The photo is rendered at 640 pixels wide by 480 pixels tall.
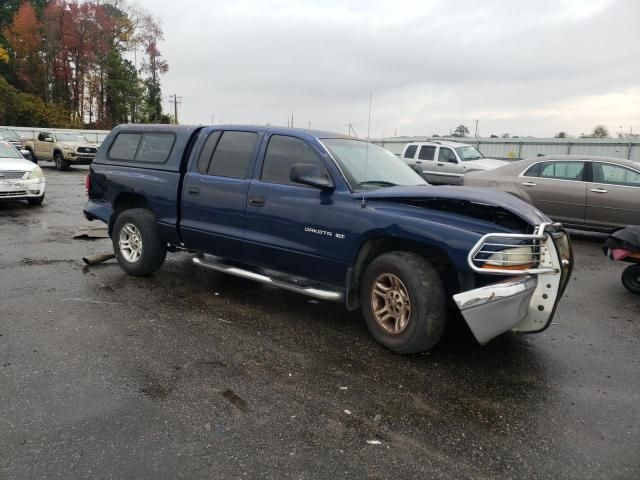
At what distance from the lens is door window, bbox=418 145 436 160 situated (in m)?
15.7

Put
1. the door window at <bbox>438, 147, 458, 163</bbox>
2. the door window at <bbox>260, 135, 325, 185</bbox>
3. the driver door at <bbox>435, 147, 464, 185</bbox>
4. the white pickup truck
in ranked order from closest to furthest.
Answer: the door window at <bbox>260, 135, 325, 185</bbox> < the driver door at <bbox>435, 147, 464, 185</bbox> < the door window at <bbox>438, 147, 458, 163</bbox> < the white pickup truck

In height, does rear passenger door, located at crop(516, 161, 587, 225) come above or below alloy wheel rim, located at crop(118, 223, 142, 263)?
above

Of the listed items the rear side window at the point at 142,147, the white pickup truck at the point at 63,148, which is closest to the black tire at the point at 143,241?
the rear side window at the point at 142,147

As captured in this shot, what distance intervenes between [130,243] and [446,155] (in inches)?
454

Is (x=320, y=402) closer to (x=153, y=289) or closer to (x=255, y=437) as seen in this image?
(x=255, y=437)

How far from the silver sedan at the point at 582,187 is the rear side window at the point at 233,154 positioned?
5.57 meters

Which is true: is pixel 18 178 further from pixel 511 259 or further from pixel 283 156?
pixel 511 259

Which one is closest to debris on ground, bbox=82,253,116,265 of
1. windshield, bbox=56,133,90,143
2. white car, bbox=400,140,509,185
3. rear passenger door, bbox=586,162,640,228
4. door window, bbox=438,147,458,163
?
rear passenger door, bbox=586,162,640,228

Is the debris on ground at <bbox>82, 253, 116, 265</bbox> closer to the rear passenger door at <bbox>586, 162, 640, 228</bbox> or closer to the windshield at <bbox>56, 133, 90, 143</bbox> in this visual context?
the rear passenger door at <bbox>586, 162, 640, 228</bbox>

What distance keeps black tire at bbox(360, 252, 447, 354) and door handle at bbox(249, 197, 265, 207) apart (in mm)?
1320

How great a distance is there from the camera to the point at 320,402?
10.6 feet

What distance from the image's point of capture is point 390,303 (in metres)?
4.01

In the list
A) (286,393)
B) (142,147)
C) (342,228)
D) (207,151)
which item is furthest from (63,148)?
(286,393)

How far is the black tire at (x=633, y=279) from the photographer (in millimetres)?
5961
